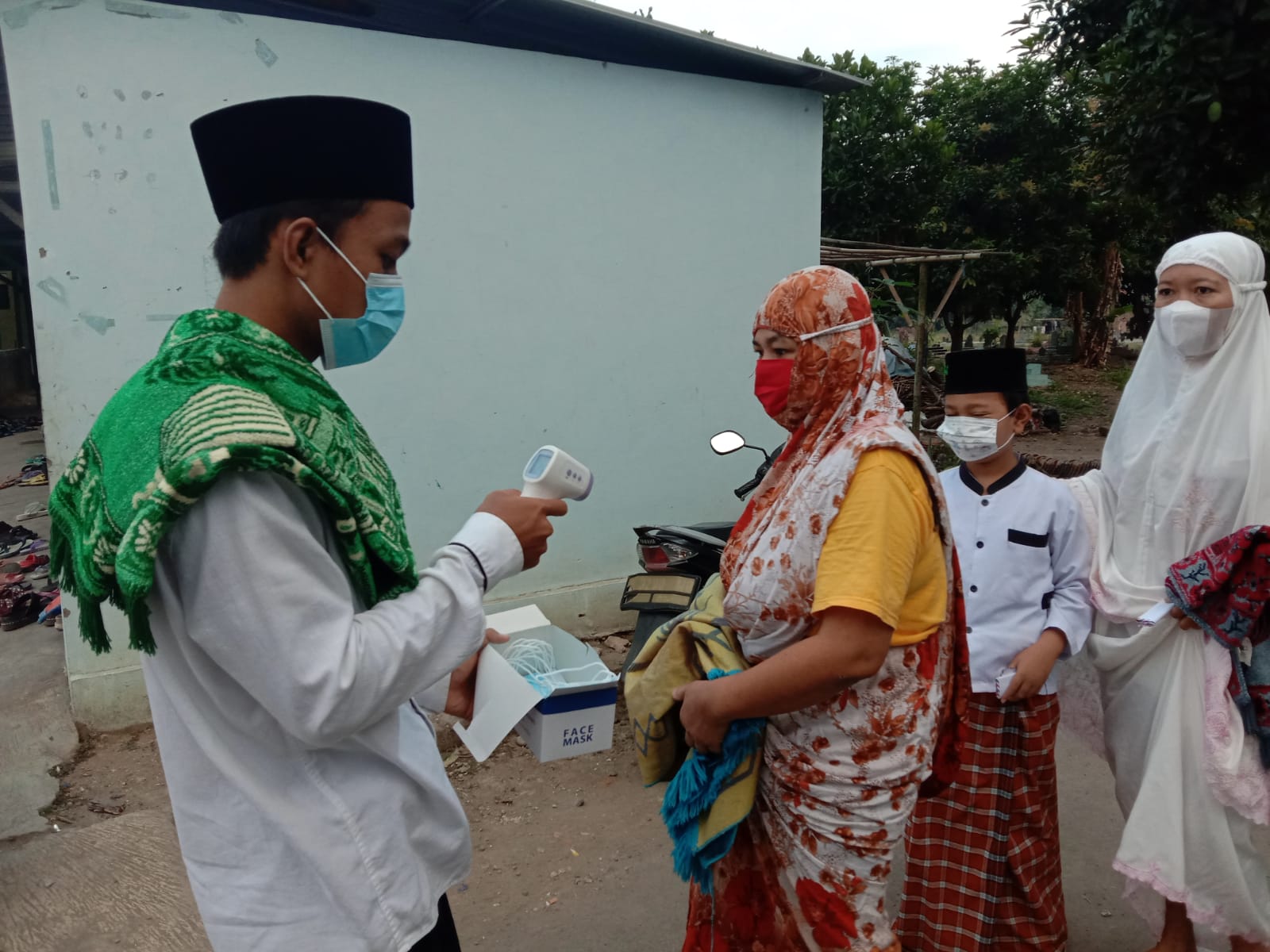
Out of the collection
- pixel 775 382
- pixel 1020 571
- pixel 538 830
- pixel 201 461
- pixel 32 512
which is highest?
pixel 201 461

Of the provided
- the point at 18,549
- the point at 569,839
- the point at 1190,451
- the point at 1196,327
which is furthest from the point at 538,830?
the point at 18,549

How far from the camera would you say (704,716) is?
1796 mm

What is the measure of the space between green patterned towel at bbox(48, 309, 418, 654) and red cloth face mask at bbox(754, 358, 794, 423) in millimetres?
904

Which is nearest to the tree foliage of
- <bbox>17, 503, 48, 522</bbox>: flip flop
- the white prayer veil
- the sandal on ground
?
the white prayer veil

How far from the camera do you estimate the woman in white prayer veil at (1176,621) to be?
7.75 feet

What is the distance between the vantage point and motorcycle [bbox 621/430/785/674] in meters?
4.12

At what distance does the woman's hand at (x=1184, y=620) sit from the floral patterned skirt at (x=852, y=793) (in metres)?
1.00

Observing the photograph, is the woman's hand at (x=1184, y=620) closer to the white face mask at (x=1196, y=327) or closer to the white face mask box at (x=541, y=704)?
the white face mask at (x=1196, y=327)

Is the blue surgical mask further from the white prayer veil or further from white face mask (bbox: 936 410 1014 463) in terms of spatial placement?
the white prayer veil

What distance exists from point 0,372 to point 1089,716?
67.6 feet

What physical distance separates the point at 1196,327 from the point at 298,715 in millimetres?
2542

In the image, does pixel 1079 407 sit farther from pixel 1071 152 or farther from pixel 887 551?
pixel 887 551

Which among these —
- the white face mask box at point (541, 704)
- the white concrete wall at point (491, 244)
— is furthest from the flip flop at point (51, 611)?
the white face mask box at point (541, 704)

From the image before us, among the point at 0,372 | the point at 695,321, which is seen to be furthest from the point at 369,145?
the point at 0,372
